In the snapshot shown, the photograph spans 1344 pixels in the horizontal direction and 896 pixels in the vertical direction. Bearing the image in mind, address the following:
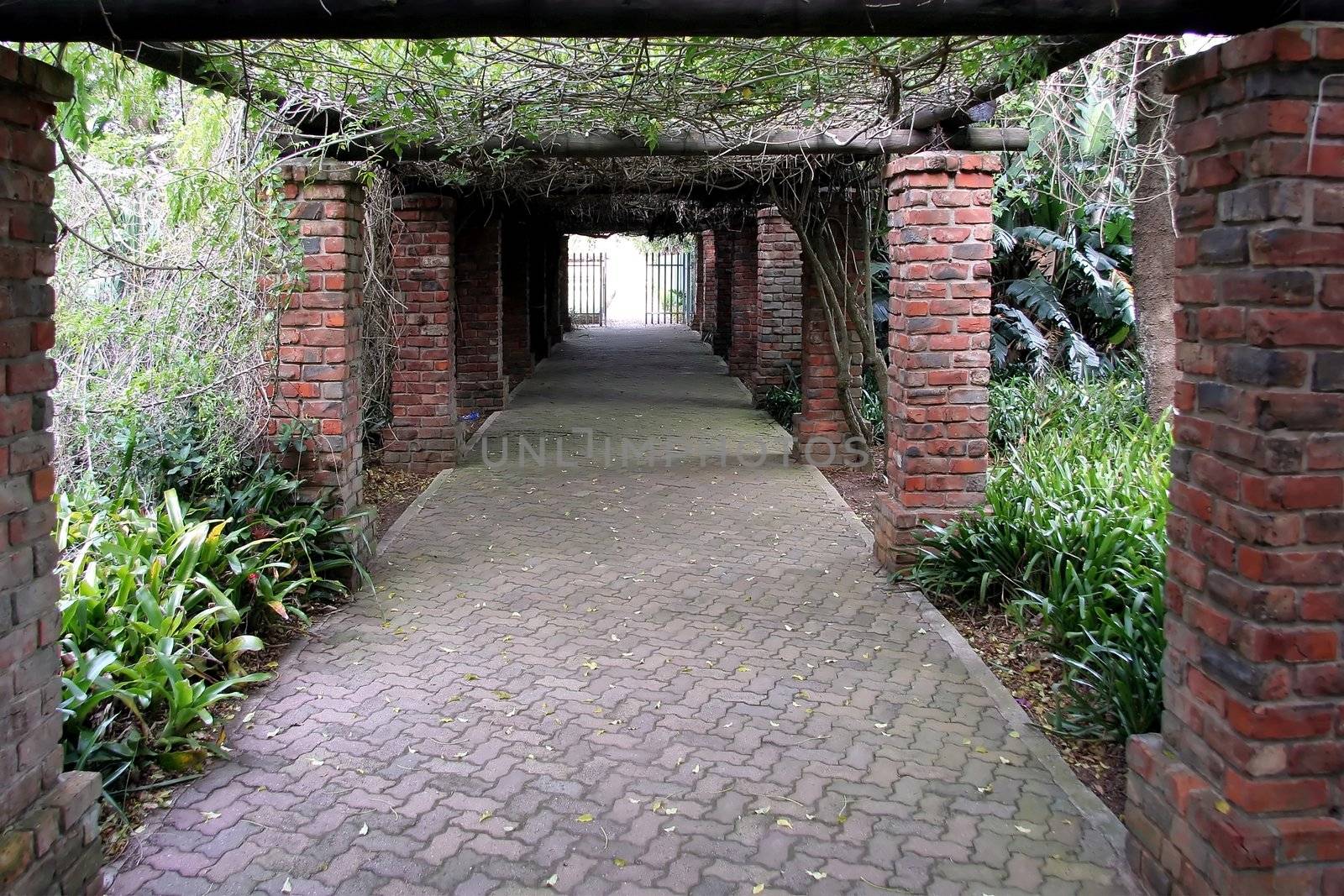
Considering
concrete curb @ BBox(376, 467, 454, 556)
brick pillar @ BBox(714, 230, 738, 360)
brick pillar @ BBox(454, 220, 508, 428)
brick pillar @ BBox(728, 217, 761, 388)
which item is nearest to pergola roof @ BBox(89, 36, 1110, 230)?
concrete curb @ BBox(376, 467, 454, 556)

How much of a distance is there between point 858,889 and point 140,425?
4725mm

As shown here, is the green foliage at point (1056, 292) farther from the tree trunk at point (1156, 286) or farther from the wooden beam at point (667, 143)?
the wooden beam at point (667, 143)

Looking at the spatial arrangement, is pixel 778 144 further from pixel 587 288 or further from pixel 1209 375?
pixel 587 288

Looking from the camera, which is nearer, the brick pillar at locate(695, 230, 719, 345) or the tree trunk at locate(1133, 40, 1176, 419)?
the tree trunk at locate(1133, 40, 1176, 419)

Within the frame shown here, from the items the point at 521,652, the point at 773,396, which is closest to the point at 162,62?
the point at 521,652

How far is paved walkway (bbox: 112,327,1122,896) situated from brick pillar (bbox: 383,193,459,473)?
2.73 m

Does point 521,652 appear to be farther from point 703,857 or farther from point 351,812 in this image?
point 703,857

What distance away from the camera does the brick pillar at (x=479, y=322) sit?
1235 cm

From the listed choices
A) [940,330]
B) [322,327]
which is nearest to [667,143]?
[940,330]

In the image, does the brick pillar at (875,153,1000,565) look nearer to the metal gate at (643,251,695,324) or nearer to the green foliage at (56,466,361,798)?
the green foliage at (56,466,361,798)

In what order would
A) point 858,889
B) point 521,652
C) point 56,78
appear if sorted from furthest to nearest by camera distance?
point 521,652, point 858,889, point 56,78

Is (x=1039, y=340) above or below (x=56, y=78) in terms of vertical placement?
below

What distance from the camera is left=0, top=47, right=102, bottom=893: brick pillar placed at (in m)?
2.79

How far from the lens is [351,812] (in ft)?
11.9
